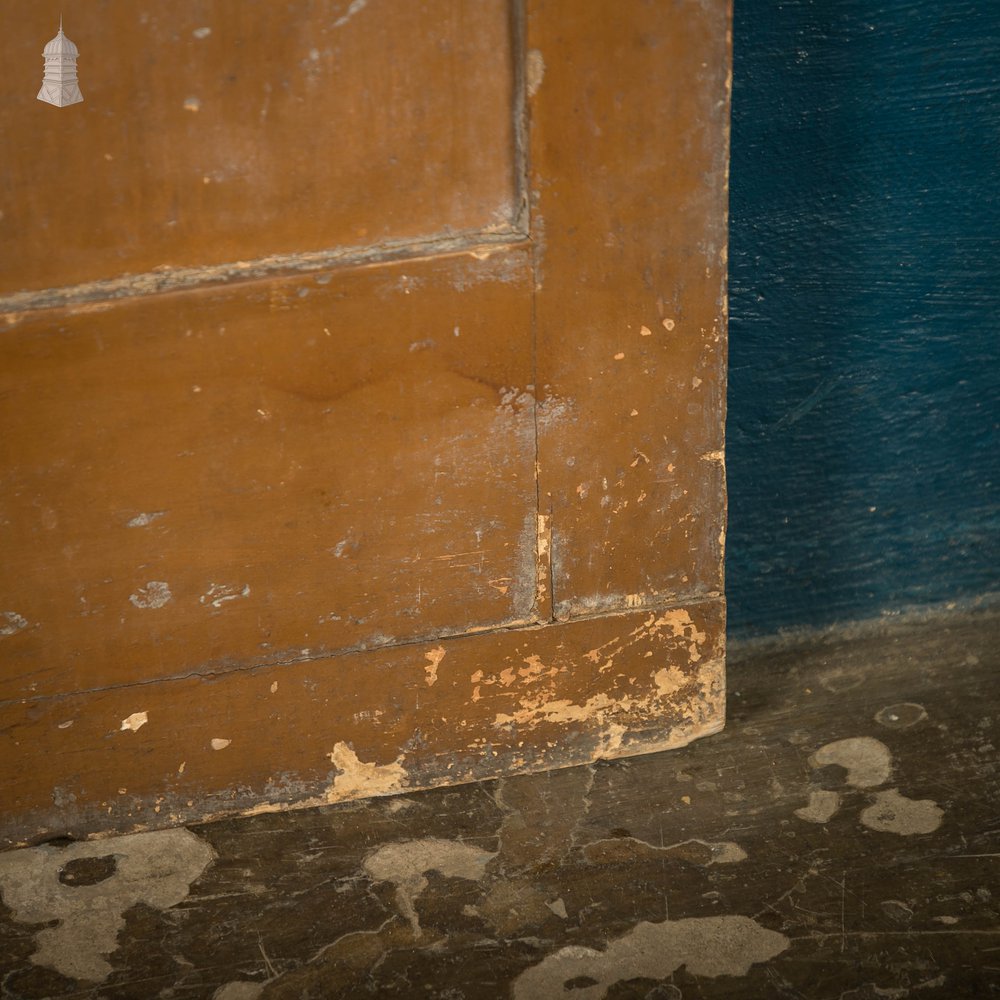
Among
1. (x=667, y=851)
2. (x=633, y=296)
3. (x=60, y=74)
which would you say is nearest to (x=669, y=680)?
(x=667, y=851)

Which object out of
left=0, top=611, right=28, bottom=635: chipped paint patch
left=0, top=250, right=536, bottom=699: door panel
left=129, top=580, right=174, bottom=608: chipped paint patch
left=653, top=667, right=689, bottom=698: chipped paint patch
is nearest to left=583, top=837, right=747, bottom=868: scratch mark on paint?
left=653, top=667, right=689, bottom=698: chipped paint patch

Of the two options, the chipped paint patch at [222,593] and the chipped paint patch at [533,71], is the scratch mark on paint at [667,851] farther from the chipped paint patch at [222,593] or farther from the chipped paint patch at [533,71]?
the chipped paint patch at [533,71]

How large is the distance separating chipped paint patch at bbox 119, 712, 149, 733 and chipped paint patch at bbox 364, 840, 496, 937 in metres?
0.38

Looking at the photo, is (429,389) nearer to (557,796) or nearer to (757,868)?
(557,796)

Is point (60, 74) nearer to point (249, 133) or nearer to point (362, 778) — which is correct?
point (249, 133)

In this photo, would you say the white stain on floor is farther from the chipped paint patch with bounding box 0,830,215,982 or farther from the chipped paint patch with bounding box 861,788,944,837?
the chipped paint patch with bounding box 0,830,215,982

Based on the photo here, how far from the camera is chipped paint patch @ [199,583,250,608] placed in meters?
1.87

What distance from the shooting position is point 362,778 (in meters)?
2.03

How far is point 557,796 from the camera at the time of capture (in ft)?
6.68

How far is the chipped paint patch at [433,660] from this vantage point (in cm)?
197

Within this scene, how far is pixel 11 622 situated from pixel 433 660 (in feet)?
1.96

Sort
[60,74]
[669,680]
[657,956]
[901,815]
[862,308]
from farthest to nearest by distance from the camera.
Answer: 1. [862,308]
2. [669,680]
3. [901,815]
4. [657,956]
5. [60,74]

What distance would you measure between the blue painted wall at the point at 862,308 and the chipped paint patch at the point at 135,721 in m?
1.06

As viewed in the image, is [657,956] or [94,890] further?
[94,890]
